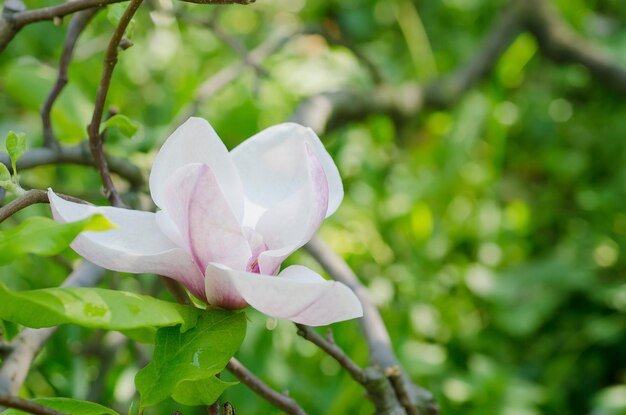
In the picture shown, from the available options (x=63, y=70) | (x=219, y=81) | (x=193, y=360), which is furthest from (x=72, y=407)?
(x=219, y=81)

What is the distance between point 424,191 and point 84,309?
44.4 inches

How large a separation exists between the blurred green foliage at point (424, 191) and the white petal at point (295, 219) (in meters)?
0.28

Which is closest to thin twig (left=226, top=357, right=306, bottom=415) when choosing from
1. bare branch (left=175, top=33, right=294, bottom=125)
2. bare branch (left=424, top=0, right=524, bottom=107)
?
bare branch (left=175, top=33, right=294, bottom=125)

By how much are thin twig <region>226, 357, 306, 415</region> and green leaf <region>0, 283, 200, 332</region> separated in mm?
94

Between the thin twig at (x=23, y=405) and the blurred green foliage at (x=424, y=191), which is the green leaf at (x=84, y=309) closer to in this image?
the thin twig at (x=23, y=405)

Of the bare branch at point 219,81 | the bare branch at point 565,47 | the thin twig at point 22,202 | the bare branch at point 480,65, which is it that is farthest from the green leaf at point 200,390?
the bare branch at point 565,47

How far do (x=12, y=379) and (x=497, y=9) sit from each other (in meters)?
1.60

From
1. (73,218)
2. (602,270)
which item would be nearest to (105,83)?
(73,218)

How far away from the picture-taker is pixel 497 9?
1.82 metres

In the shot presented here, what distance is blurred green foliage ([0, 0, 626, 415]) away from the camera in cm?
90

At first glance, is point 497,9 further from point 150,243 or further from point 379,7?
point 150,243

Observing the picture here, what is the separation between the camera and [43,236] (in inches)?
12.0

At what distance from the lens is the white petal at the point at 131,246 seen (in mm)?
351

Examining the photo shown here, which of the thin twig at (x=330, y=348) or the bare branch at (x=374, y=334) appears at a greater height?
the thin twig at (x=330, y=348)
